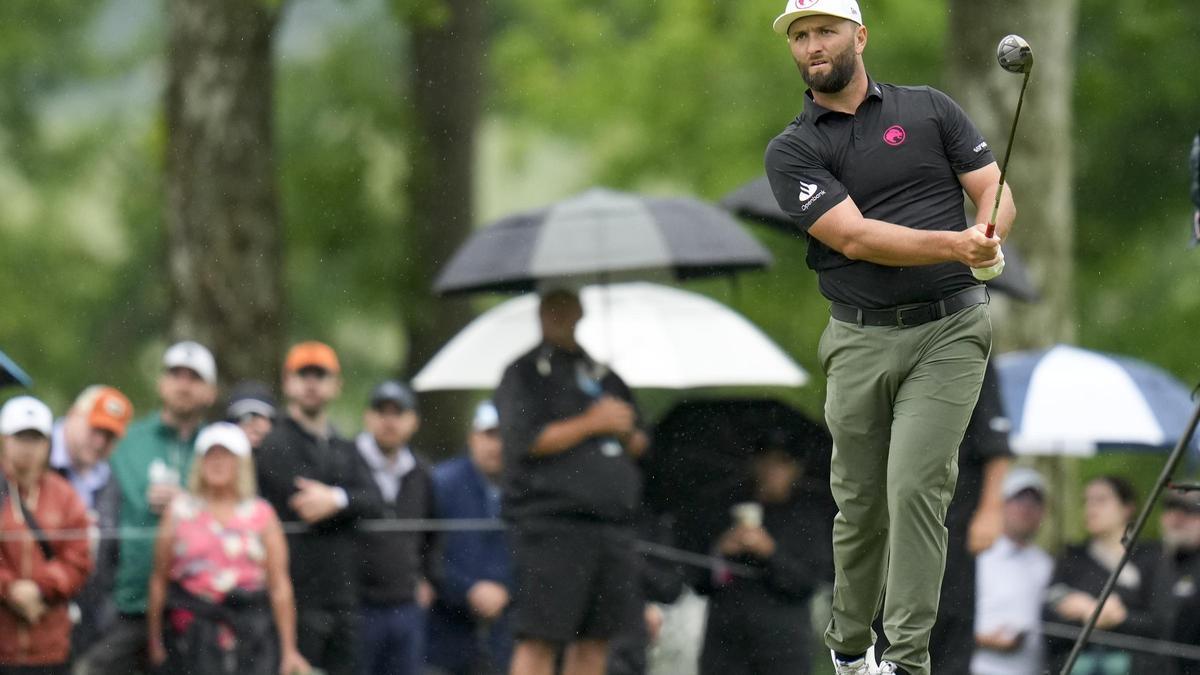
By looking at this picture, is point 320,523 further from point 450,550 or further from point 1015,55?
point 1015,55

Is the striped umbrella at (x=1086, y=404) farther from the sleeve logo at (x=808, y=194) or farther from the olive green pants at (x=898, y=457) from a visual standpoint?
the sleeve logo at (x=808, y=194)

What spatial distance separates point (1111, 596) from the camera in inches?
416

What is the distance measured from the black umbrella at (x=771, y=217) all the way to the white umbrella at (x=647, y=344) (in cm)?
100

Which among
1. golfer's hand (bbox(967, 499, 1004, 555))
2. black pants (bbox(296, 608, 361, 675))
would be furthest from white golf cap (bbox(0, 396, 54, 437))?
golfer's hand (bbox(967, 499, 1004, 555))

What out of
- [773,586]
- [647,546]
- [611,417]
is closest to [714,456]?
[647,546]

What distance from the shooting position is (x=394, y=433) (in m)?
11.2

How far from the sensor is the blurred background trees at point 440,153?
1532 cm

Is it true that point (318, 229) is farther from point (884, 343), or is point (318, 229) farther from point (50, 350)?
point (884, 343)

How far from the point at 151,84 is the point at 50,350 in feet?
13.1

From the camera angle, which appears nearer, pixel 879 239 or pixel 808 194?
pixel 879 239

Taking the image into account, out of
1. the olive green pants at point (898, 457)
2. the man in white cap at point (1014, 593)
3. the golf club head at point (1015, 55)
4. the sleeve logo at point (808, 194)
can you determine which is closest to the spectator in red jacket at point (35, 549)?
the olive green pants at point (898, 457)

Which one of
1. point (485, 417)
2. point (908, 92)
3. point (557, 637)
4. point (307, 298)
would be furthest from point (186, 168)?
point (307, 298)

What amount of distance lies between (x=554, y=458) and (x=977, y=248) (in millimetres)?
3552

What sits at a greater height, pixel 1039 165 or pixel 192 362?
pixel 1039 165
